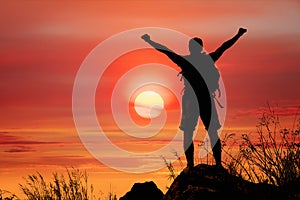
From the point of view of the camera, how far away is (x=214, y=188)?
29.2 feet


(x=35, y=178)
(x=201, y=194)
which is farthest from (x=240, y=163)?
(x=35, y=178)

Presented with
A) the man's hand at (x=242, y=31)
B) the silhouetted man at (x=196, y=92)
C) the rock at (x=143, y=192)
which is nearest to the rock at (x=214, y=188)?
the silhouetted man at (x=196, y=92)

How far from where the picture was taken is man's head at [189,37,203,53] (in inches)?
497

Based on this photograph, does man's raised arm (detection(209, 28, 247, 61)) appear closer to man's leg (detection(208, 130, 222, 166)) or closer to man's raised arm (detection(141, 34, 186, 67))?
man's raised arm (detection(141, 34, 186, 67))

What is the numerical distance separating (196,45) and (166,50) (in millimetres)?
677

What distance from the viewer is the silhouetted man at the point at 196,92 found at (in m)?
12.5

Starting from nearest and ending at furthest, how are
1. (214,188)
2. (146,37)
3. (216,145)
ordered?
(214,188), (216,145), (146,37)

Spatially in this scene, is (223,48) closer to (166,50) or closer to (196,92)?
(196,92)

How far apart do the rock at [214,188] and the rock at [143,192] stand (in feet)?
15.2

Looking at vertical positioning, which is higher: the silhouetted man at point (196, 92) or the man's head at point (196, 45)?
the man's head at point (196, 45)

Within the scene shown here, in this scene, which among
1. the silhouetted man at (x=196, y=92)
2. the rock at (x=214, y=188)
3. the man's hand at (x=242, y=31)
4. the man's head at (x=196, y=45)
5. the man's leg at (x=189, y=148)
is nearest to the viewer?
the rock at (x=214, y=188)

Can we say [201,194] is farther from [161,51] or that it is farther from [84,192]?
[84,192]

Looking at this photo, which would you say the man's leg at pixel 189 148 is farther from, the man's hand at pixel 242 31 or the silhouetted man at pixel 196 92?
the man's hand at pixel 242 31

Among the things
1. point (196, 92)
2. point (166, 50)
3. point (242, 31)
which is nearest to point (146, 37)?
point (166, 50)
